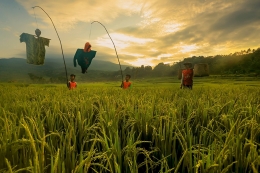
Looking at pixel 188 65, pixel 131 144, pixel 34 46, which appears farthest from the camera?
pixel 34 46

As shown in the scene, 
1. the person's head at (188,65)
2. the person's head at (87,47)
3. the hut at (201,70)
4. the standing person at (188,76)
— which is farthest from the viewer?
the hut at (201,70)

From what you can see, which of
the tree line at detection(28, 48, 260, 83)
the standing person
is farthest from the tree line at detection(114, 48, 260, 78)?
the standing person

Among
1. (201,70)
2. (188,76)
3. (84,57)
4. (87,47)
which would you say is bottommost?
(188,76)

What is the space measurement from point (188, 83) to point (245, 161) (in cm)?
1014

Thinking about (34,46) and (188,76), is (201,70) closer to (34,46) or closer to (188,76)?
(188,76)

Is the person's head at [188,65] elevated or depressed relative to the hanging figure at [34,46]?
depressed

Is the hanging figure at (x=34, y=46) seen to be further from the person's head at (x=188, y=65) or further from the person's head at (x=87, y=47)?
the person's head at (x=188, y=65)

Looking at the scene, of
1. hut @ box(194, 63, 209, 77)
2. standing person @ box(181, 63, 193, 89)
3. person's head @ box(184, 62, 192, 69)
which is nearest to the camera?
person's head @ box(184, 62, 192, 69)

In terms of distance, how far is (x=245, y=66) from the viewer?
57.8m

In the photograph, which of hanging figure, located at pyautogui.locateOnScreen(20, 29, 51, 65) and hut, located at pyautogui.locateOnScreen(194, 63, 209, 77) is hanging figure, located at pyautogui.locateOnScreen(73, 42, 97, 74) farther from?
hut, located at pyautogui.locateOnScreen(194, 63, 209, 77)

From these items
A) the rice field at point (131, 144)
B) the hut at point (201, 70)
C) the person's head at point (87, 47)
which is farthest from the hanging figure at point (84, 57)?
the hut at point (201, 70)

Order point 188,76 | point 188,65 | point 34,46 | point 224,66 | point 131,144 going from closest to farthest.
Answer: point 131,144 < point 188,65 < point 188,76 < point 34,46 < point 224,66

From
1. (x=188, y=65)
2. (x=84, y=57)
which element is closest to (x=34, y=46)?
(x=84, y=57)

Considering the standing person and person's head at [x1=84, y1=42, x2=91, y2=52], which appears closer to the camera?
the standing person
